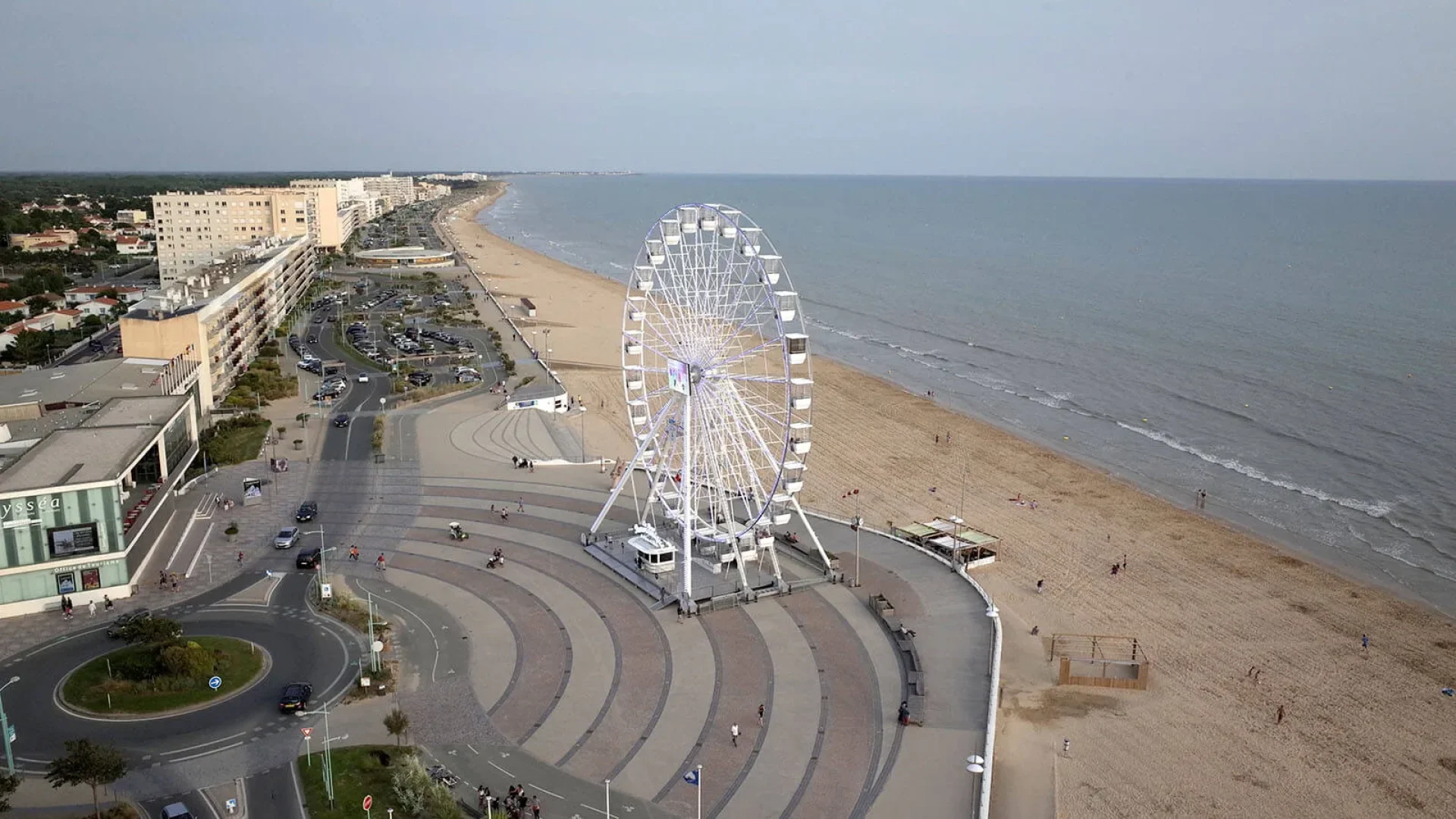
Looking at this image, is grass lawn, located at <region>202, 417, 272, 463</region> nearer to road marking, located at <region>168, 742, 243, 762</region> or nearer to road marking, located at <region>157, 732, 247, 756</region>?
road marking, located at <region>157, 732, 247, 756</region>

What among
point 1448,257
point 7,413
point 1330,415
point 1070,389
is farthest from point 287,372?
point 1448,257

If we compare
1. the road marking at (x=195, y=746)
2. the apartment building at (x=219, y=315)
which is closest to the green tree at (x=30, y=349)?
the apartment building at (x=219, y=315)

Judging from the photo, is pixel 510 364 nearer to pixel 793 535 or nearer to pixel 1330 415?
pixel 793 535

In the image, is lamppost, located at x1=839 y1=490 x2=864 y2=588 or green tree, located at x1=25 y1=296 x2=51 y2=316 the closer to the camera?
lamppost, located at x1=839 y1=490 x2=864 y2=588

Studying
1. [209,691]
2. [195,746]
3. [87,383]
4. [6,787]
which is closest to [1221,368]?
[209,691]

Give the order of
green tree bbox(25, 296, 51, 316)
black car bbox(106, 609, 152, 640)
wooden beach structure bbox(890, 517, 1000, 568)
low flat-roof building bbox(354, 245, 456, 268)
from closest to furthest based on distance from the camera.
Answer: black car bbox(106, 609, 152, 640) → wooden beach structure bbox(890, 517, 1000, 568) → green tree bbox(25, 296, 51, 316) → low flat-roof building bbox(354, 245, 456, 268)

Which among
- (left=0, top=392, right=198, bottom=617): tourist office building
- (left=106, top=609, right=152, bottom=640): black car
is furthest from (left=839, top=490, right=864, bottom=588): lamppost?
(left=0, top=392, right=198, bottom=617): tourist office building

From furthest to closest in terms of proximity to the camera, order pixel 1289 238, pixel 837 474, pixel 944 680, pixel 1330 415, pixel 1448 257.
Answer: pixel 1289 238
pixel 1448 257
pixel 1330 415
pixel 837 474
pixel 944 680
